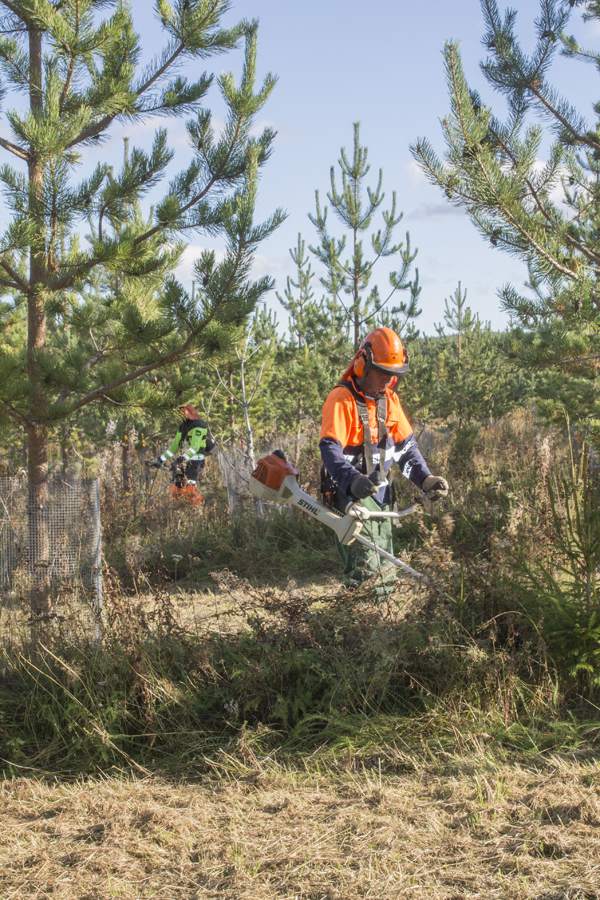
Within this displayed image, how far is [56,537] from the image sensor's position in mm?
6773

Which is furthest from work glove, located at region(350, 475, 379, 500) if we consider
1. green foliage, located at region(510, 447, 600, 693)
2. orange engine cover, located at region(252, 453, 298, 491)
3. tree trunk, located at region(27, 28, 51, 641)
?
tree trunk, located at region(27, 28, 51, 641)

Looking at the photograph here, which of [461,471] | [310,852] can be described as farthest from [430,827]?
[461,471]

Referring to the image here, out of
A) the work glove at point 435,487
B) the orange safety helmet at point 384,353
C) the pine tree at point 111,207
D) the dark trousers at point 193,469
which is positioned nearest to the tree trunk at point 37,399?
the pine tree at point 111,207

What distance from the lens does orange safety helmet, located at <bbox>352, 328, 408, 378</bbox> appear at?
548 cm

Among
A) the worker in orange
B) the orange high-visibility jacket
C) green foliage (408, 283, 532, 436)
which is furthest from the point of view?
green foliage (408, 283, 532, 436)

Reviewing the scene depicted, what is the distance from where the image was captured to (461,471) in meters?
10.4

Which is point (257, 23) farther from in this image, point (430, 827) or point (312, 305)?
point (312, 305)

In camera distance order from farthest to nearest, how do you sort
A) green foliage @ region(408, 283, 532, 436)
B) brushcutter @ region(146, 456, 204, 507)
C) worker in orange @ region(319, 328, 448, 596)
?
green foliage @ region(408, 283, 532, 436)
brushcutter @ region(146, 456, 204, 507)
worker in orange @ region(319, 328, 448, 596)

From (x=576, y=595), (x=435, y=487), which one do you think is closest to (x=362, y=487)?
(x=435, y=487)

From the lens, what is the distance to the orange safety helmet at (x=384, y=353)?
18.0 ft

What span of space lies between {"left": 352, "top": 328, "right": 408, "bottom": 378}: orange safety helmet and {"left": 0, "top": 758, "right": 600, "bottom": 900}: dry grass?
2474mm

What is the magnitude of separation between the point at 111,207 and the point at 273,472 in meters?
2.11

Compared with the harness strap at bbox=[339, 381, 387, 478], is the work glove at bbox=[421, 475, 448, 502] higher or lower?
lower

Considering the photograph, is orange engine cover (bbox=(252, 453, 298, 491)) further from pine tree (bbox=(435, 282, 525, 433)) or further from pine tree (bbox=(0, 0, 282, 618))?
pine tree (bbox=(435, 282, 525, 433))
